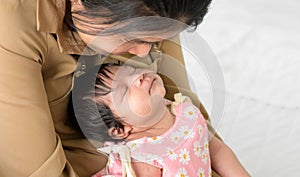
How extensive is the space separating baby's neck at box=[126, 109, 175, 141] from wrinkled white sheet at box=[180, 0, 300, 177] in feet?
0.71

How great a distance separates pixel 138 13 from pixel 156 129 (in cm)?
30

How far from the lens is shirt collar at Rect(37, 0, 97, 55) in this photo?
716 millimetres

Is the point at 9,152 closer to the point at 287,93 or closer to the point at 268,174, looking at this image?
the point at 268,174

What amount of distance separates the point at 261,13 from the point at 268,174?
0.52 metres

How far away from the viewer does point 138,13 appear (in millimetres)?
659

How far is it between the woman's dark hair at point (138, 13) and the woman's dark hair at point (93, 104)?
0.14m

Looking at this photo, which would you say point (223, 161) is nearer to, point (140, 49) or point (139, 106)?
point (139, 106)

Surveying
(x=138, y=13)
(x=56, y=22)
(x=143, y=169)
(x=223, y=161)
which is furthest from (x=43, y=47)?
(x=223, y=161)

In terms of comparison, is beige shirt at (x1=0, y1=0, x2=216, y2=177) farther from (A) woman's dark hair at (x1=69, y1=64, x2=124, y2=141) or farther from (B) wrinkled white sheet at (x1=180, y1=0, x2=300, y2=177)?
(B) wrinkled white sheet at (x1=180, y1=0, x2=300, y2=177)

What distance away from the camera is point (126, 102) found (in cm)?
87

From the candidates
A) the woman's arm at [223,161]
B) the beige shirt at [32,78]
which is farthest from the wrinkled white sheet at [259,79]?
the beige shirt at [32,78]

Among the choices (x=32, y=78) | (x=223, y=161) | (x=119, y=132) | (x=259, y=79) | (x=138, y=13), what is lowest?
(x=259, y=79)

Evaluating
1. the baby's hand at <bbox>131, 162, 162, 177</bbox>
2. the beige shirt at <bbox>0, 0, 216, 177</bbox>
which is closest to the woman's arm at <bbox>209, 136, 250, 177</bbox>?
the baby's hand at <bbox>131, 162, 162, 177</bbox>

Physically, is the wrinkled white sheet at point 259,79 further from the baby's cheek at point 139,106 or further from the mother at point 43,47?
the mother at point 43,47
